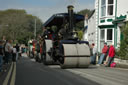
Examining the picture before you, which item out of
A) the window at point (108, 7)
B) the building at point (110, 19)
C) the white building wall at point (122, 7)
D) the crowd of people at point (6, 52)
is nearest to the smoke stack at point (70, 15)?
the crowd of people at point (6, 52)

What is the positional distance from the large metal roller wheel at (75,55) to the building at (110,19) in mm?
9210

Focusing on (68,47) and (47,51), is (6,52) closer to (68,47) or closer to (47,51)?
(47,51)

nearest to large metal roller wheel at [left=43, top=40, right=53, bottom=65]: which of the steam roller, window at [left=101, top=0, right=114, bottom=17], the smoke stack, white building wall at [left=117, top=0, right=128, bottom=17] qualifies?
the steam roller

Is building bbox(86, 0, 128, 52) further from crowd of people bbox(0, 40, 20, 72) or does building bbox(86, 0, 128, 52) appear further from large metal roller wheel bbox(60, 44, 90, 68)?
large metal roller wheel bbox(60, 44, 90, 68)

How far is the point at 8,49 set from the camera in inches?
720

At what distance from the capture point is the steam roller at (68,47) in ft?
40.6

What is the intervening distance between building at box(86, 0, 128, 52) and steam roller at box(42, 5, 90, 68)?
7.89 m

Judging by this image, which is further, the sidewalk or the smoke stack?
the sidewalk

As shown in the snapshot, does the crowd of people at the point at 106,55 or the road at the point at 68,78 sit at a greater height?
Answer: the crowd of people at the point at 106,55

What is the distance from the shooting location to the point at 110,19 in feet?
74.8

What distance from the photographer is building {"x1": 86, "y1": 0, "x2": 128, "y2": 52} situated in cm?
2181

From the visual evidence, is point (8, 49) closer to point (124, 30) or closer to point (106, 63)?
point (106, 63)

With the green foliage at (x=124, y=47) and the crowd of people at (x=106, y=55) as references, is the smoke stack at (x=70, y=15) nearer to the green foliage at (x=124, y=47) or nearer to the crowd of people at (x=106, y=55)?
the crowd of people at (x=106, y=55)

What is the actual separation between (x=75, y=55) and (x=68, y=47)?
53 cm
